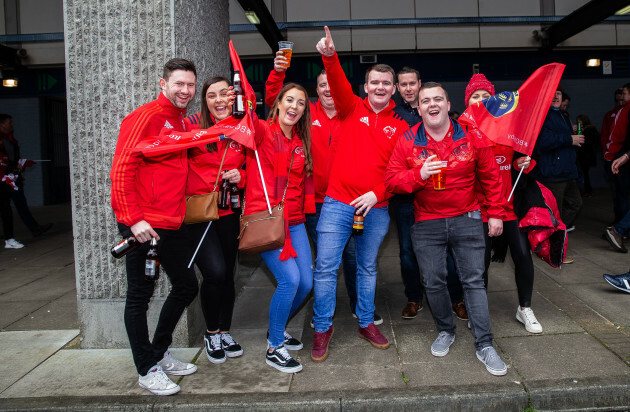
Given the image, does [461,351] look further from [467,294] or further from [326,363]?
[326,363]

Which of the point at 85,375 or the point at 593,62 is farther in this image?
the point at 593,62

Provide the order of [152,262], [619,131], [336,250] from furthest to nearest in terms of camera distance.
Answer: [619,131], [336,250], [152,262]

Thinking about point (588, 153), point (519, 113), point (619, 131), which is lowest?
point (519, 113)

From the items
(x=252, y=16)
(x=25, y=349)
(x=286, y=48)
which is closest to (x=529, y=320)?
(x=286, y=48)

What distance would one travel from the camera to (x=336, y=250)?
13.1 ft

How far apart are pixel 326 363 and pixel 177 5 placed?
302 centimetres

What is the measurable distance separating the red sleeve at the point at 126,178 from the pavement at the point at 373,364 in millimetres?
Answer: 1240

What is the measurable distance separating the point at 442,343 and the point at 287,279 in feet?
4.29

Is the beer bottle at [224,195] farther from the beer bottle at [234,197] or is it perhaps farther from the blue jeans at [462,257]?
the blue jeans at [462,257]

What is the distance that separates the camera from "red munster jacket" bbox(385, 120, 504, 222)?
3.74 m

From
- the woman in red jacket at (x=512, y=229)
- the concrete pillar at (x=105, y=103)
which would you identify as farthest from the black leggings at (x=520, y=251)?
the concrete pillar at (x=105, y=103)

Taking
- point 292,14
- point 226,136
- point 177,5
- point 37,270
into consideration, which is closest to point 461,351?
point 226,136

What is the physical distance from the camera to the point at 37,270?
A: 7.15 metres

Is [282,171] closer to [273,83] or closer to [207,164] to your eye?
[207,164]
